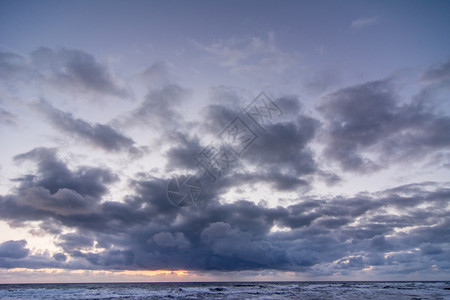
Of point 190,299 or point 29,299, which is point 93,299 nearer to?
point 29,299

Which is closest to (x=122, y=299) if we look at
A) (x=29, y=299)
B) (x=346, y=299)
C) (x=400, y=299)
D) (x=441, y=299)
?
(x=29, y=299)

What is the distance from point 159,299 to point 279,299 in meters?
24.2

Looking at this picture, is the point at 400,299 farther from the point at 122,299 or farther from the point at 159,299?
the point at 122,299

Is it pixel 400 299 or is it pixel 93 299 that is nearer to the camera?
pixel 400 299

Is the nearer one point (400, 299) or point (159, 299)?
point (400, 299)

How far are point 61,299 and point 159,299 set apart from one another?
19851mm

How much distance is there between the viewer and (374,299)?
52.3 metres

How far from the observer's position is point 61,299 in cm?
5525

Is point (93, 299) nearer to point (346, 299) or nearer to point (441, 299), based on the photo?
point (346, 299)

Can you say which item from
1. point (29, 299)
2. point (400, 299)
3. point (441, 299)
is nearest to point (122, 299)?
point (29, 299)

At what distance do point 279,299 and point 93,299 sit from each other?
3784 cm

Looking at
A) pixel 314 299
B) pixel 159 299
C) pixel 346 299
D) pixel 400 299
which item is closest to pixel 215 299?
pixel 159 299

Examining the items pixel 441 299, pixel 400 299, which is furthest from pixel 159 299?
pixel 441 299

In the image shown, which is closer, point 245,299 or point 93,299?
point 245,299
